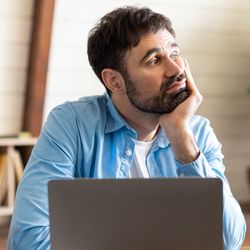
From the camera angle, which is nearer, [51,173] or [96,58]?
[51,173]

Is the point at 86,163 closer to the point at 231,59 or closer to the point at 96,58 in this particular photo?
the point at 96,58

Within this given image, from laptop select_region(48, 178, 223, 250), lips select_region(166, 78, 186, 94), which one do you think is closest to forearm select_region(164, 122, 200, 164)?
lips select_region(166, 78, 186, 94)

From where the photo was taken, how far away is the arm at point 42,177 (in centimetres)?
146

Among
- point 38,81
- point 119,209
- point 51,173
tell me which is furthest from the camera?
point 38,81

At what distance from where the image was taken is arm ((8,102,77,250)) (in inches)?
57.7

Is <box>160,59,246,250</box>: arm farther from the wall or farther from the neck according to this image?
the wall

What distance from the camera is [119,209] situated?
3.55 ft

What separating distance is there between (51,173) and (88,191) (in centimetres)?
50

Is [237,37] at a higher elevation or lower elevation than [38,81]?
higher

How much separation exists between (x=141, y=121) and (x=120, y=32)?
29 cm

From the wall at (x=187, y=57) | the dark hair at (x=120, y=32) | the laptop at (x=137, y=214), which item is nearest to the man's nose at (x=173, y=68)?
the dark hair at (x=120, y=32)

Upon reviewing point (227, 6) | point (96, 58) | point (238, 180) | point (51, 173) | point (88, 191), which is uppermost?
point (227, 6)

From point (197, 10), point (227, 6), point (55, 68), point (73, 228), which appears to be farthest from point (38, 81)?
point (73, 228)

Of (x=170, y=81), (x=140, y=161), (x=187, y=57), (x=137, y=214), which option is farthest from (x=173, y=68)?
(x=187, y=57)
